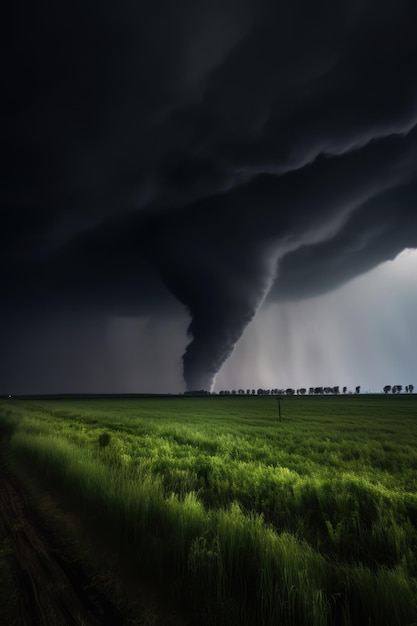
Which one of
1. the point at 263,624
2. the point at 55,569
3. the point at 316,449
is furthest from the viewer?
the point at 316,449

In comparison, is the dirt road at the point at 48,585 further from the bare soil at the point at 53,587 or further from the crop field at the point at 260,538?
the crop field at the point at 260,538

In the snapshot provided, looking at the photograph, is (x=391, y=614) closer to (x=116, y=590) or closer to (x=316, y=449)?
(x=116, y=590)

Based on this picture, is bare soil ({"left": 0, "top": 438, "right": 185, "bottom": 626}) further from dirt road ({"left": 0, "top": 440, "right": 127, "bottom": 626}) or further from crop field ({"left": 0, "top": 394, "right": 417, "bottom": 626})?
crop field ({"left": 0, "top": 394, "right": 417, "bottom": 626})

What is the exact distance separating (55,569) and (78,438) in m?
14.5

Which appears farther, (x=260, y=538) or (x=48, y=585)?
(x=260, y=538)

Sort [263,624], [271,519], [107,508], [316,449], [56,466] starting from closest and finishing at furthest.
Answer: [263,624] → [107,508] → [271,519] → [56,466] → [316,449]

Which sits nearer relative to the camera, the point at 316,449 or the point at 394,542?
the point at 394,542

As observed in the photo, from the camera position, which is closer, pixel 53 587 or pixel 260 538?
pixel 53 587

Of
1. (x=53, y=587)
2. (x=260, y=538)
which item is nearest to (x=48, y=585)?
(x=53, y=587)

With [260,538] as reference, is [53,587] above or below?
below

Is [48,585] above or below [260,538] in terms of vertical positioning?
below

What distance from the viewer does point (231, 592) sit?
13.1ft

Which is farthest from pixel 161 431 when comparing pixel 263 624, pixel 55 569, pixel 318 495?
pixel 263 624

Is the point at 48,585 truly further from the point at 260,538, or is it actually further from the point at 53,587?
the point at 260,538
